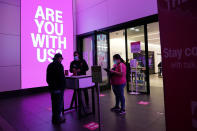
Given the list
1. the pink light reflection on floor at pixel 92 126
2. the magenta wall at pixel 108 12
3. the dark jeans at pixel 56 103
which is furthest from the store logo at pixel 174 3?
the magenta wall at pixel 108 12

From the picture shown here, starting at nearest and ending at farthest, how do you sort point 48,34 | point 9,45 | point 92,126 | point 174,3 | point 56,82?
A: point 174,3 < point 92,126 < point 56,82 < point 9,45 < point 48,34

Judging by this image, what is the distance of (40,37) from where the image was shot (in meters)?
6.31

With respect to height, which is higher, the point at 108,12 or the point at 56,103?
the point at 108,12

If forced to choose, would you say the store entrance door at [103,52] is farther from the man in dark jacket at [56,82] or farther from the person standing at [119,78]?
the man in dark jacket at [56,82]

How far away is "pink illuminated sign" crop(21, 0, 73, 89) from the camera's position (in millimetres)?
5973

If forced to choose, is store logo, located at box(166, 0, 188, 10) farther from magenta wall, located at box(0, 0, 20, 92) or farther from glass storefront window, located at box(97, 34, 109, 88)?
magenta wall, located at box(0, 0, 20, 92)

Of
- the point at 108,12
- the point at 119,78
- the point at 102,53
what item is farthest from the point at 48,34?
the point at 119,78

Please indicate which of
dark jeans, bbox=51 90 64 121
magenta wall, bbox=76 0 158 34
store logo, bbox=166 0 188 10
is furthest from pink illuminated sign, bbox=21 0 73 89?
store logo, bbox=166 0 188 10

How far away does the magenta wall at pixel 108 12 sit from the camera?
5.17m

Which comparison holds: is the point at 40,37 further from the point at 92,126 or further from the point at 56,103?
the point at 92,126

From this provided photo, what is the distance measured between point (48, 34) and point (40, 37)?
1.30 ft

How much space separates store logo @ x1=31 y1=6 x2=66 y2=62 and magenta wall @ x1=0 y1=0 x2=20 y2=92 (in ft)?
2.29

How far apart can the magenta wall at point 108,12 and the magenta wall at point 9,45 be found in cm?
303

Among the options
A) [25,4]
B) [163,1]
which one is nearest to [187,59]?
[163,1]
